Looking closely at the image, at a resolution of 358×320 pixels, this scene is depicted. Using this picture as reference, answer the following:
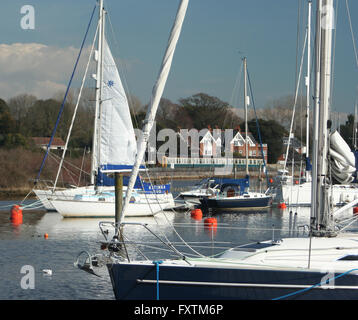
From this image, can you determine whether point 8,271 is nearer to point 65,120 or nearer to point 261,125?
point 65,120

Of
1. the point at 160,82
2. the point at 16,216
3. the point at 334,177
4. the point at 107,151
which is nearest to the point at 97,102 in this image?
the point at 107,151

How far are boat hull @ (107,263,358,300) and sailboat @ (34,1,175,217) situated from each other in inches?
796

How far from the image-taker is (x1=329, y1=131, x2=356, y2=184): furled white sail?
46.2ft

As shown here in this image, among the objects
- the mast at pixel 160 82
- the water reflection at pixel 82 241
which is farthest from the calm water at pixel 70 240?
the mast at pixel 160 82

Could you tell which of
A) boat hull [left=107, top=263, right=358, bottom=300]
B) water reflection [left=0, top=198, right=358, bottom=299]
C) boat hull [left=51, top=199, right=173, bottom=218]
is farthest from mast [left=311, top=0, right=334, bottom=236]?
boat hull [left=51, top=199, right=173, bottom=218]

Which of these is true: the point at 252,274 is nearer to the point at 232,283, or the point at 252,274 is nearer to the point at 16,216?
the point at 232,283

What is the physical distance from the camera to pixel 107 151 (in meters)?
33.8

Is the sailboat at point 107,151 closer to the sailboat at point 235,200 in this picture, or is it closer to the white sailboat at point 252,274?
the sailboat at point 235,200

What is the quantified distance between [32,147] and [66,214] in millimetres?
29782

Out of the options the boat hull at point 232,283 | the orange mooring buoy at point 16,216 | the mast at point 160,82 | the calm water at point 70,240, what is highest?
the mast at point 160,82

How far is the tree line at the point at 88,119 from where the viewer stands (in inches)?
2566

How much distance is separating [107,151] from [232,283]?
2280 cm

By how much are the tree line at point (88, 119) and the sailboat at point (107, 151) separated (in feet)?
37.7
